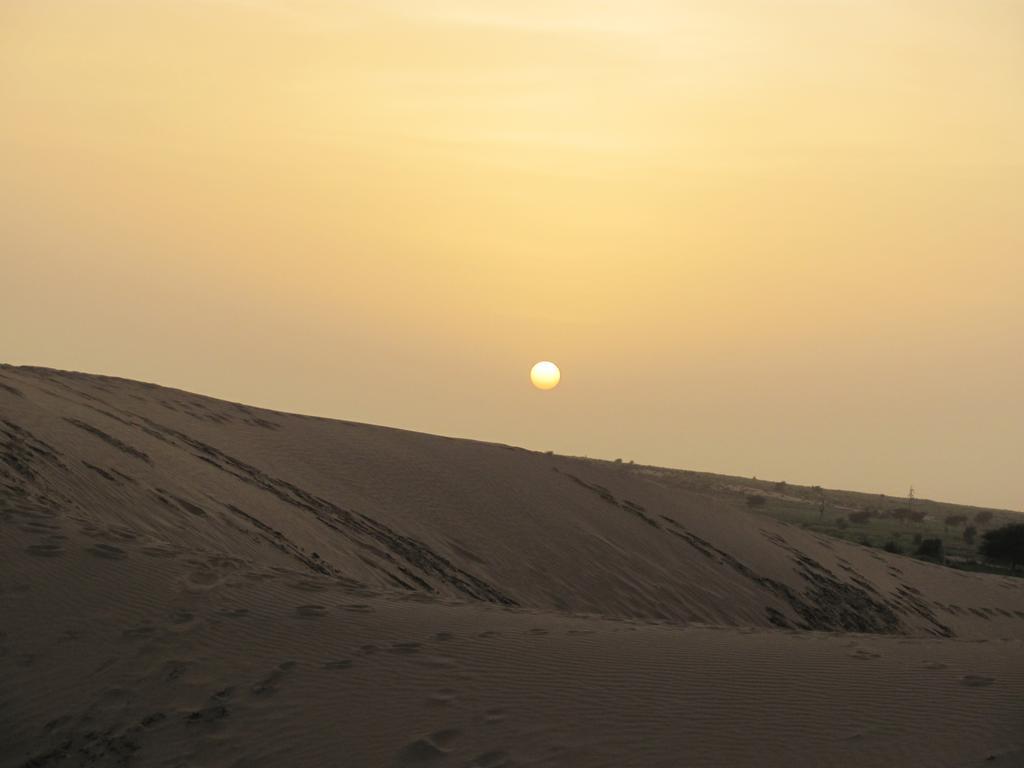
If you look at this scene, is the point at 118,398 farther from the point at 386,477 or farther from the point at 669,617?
the point at 669,617

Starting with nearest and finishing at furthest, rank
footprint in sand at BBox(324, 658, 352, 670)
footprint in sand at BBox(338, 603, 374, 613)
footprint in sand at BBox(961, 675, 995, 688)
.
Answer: footprint in sand at BBox(961, 675, 995, 688) < footprint in sand at BBox(324, 658, 352, 670) < footprint in sand at BBox(338, 603, 374, 613)

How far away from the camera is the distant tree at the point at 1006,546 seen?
48.7 m

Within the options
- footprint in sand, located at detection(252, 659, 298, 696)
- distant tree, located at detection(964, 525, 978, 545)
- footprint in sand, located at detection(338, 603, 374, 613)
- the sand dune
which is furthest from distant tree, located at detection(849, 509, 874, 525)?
footprint in sand, located at detection(252, 659, 298, 696)

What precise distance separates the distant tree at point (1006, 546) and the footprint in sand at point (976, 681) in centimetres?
4415

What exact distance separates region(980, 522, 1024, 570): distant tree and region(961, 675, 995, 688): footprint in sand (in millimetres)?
44152

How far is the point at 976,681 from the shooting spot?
7379mm

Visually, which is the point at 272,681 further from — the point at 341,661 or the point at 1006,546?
the point at 1006,546

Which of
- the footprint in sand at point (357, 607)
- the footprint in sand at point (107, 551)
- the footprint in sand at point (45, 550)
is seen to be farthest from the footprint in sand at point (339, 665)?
the footprint in sand at point (45, 550)

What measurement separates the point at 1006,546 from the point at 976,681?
149 ft

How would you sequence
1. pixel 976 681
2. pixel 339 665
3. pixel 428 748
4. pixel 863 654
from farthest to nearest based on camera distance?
pixel 863 654, pixel 339 665, pixel 976 681, pixel 428 748

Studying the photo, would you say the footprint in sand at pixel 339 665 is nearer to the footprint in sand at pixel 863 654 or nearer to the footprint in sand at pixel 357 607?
the footprint in sand at pixel 357 607

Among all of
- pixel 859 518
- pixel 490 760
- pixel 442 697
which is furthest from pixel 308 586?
pixel 859 518

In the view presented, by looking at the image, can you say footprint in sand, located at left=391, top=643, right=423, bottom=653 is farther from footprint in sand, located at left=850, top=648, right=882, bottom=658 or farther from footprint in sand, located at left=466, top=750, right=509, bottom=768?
footprint in sand, located at left=850, top=648, right=882, bottom=658

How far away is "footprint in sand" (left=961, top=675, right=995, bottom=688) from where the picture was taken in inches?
287
